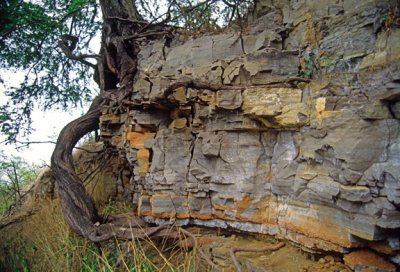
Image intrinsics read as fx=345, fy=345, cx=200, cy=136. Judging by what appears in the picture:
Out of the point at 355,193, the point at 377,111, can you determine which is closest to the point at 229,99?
the point at 377,111

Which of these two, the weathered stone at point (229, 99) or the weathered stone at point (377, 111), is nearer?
the weathered stone at point (377, 111)

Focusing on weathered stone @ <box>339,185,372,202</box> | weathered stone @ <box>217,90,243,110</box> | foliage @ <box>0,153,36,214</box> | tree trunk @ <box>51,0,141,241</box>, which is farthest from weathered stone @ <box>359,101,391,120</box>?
foliage @ <box>0,153,36,214</box>

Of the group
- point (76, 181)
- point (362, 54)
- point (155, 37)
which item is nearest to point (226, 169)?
point (362, 54)

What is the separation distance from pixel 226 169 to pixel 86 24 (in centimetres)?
529

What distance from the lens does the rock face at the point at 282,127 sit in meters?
2.86

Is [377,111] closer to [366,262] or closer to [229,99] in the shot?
[366,262]

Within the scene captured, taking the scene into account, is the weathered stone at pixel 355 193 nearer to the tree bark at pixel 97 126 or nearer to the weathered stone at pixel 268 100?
the weathered stone at pixel 268 100

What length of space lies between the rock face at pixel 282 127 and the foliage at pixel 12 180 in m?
3.22

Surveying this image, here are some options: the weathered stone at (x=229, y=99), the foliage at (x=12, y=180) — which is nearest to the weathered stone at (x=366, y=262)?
the weathered stone at (x=229, y=99)

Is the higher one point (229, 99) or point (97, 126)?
point (229, 99)

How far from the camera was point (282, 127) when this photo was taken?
3.60m

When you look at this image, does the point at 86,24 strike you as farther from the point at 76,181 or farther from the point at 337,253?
the point at 337,253

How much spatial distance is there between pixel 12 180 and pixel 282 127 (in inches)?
230

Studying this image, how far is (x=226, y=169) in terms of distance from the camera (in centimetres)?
403
